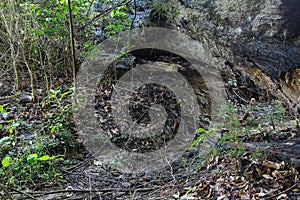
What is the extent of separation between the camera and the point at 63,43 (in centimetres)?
448

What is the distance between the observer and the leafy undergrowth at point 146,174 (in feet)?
7.03

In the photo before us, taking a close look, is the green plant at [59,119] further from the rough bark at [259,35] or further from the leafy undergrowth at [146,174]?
the rough bark at [259,35]

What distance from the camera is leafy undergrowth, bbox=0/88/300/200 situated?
2143mm

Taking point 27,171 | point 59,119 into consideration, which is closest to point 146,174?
point 27,171

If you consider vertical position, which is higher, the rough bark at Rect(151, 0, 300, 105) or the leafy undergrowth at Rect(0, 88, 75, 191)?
the rough bark at Rect(151, 0, 300, 105)

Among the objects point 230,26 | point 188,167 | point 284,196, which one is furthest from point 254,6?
point 188,167

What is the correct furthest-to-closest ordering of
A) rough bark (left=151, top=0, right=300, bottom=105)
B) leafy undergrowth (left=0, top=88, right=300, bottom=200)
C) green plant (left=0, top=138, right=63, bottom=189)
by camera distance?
1. green plant (left=0, top=138, right=63, bottom=189)
2. leafy undergrowth (left=0, top=88, right=300, bottom=200)
3. rough bark (left=151, top=0, right=300, bottom=105)

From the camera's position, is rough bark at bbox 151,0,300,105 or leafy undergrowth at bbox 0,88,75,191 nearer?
rough bark at bbox 151,0,300,105

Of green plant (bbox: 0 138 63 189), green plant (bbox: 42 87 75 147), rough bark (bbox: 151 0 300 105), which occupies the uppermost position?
rough bark (bbox: 151 0 300 105)

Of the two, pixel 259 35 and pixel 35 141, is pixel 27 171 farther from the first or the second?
pixel 259 35

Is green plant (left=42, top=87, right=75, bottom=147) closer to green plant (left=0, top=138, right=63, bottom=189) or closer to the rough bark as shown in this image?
green plant (left=0, top=138, right=63, bottom=189)

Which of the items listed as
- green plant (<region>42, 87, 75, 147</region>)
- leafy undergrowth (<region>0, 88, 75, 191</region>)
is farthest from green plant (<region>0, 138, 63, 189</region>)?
green plant (<region>42, 87, 75, 147</region>)

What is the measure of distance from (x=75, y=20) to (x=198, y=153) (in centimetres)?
302

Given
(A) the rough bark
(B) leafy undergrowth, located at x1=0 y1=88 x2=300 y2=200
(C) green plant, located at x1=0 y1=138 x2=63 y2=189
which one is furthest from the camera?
(C) green plant, located at x1=0 y1=138 x2=63 y2=189
